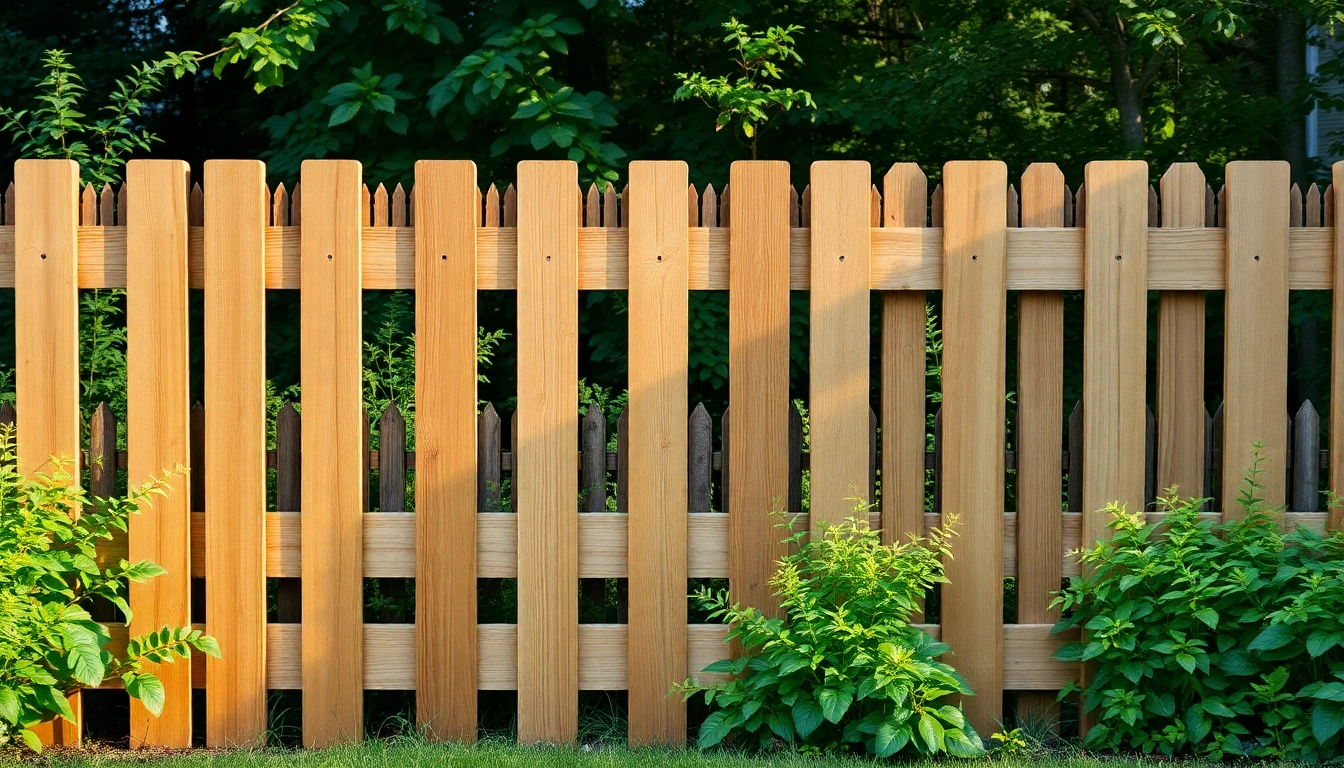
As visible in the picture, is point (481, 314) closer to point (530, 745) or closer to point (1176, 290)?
point (530, 745)

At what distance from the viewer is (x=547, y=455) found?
392 cm

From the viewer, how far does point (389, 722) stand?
429 cm

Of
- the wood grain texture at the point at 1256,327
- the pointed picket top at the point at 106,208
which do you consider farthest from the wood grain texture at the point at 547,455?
the wood grain texture at the point at 1256,327

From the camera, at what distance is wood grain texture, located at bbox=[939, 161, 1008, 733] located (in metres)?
3.90

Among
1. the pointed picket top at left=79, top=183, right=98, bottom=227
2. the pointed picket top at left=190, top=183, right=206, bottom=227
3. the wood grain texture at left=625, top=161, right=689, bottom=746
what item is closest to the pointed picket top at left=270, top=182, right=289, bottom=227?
the pointed picket top at left=190, top=183, right=206, bottom=227

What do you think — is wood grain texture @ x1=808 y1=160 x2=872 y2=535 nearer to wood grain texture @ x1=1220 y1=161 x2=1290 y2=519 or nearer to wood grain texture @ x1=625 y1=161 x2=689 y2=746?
wood grain texture @ x1=625 y1=161 x2=689 y2=746

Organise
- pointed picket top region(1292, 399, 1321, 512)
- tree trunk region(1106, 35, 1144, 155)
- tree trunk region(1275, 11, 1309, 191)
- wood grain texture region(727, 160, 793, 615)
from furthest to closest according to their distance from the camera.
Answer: tree trunk region(1275, 11, 1309, 191) < tree trunk region(1106, 35, 1144, 155) < pointed picket top region(1292, 399, 1321, 512) < wood grain texture region(727, 160, 793, 615)

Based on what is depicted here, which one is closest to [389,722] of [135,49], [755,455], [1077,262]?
[755,455]

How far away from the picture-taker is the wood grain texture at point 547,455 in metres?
3.89

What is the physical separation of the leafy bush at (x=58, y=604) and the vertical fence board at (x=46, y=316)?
10 cm

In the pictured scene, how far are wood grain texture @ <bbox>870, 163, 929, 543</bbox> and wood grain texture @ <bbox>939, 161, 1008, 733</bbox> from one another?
0.09 meters

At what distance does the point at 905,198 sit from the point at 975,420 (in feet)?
2.73

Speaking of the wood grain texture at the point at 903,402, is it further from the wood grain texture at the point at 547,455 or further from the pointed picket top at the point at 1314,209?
the pointed picket top at the point at 1314,209

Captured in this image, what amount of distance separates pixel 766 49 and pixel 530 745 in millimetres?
3758
